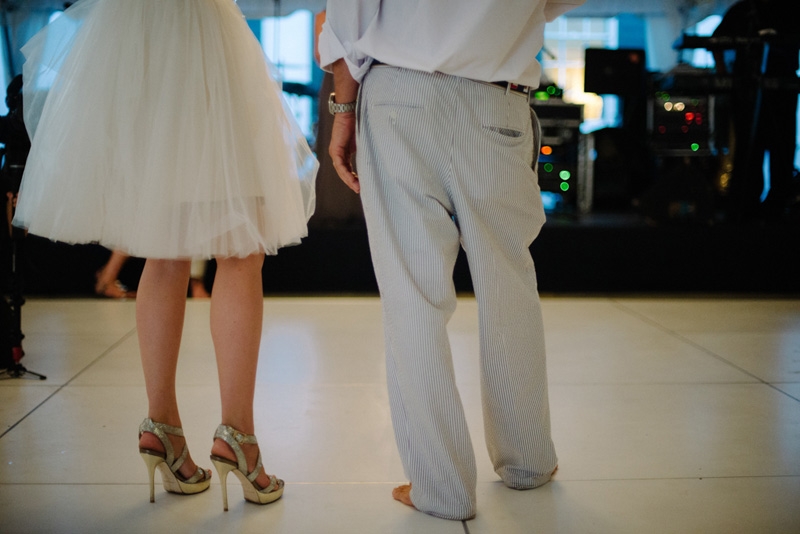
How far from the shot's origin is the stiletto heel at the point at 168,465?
54.2 inches

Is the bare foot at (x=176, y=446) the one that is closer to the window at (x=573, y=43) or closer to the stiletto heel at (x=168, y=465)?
the stiletto heel at (x=168, y=465)

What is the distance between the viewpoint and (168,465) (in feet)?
4.64

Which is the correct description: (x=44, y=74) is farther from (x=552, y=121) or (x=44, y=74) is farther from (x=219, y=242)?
(x=552, y=121)

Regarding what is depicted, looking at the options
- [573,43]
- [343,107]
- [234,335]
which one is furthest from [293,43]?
[234,335]

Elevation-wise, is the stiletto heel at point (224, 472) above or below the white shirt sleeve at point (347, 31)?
below

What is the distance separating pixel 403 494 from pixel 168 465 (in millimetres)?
420

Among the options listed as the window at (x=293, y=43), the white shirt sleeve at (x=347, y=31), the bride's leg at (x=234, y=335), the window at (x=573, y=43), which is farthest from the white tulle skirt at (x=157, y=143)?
the window at (x=573, y=43)

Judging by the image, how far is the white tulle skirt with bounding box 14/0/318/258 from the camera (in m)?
1.30

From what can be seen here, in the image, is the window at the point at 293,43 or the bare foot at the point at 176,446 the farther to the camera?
the window at the point at 293,43

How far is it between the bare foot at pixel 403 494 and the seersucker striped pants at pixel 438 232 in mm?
46

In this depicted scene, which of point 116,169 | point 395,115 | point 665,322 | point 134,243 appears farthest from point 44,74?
point 665,322

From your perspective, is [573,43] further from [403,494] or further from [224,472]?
[224,472]

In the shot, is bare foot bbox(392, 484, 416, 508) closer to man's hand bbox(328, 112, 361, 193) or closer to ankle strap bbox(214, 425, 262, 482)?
ankle strap bbox(214, 425, 262, 482)

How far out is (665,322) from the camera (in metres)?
3.09
